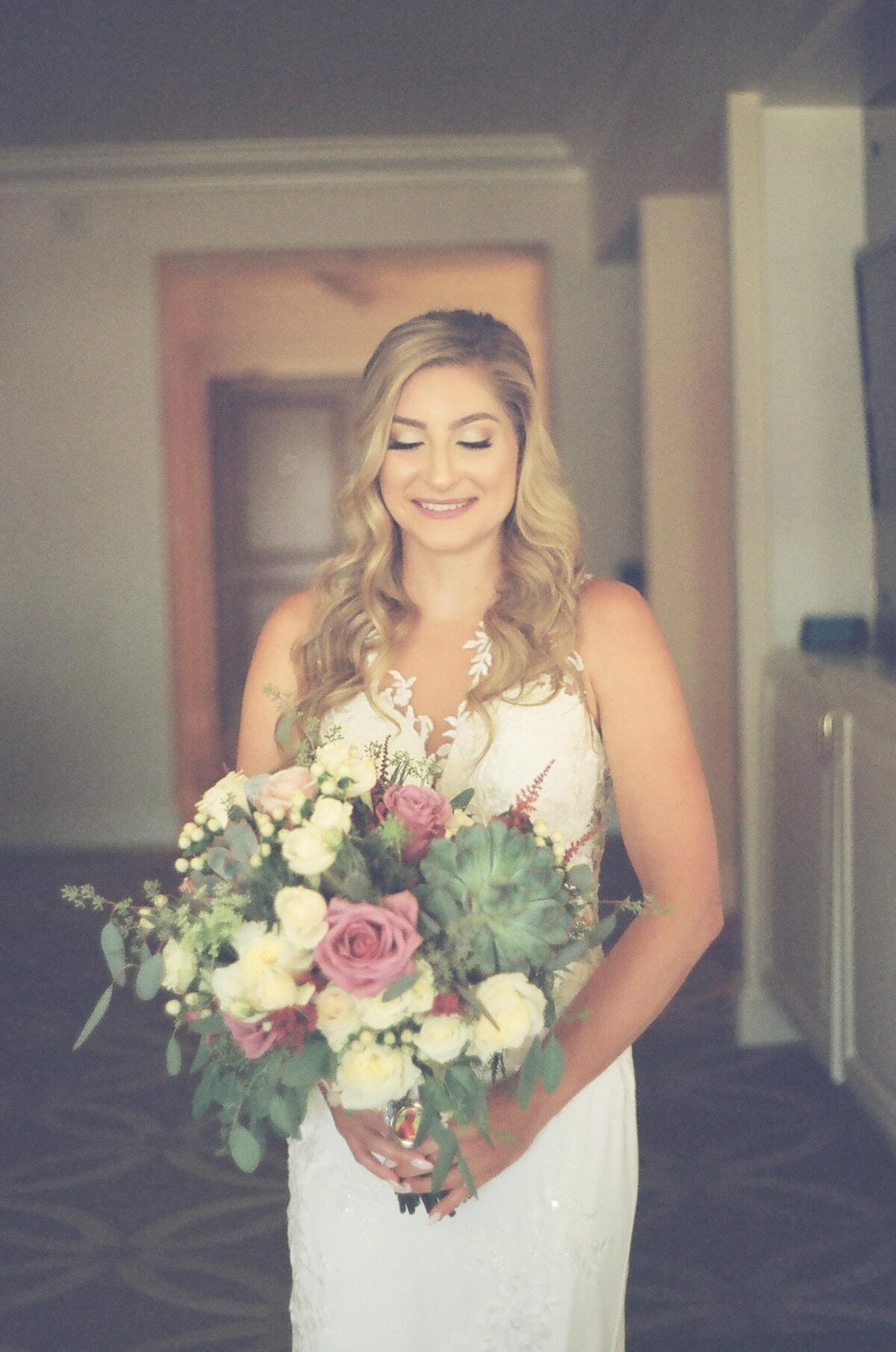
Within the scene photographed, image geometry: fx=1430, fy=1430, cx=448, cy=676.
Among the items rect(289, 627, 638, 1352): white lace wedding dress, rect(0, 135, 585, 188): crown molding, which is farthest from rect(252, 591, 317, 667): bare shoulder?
rect(0, 135, 585, 188): crown molding

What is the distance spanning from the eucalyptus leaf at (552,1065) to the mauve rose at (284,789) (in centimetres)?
33

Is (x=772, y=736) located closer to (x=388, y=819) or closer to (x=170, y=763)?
(x=388, y=819)

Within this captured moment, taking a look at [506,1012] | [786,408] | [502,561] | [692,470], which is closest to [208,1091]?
[506,1012]

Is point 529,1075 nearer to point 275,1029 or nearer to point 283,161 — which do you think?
point 275,1029

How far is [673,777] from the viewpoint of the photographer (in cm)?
171

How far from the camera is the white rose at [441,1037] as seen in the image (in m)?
1.30

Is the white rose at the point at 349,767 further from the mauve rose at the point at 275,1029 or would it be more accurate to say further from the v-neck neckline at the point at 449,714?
the v-neck neckline at the point at 449,714

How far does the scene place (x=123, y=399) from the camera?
7590 millimetres

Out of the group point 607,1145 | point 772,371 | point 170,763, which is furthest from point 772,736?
point 170,763

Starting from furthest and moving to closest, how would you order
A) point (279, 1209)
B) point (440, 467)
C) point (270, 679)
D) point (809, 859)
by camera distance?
point (809, 859), point (279, 1209), point (270, 679), point (440, 467)

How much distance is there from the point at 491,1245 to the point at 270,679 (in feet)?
2.57

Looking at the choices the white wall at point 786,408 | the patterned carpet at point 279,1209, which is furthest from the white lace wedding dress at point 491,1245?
the white wall at point 786,408

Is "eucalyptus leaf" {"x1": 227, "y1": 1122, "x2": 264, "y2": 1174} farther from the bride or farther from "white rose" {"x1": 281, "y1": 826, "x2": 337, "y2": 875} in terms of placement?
"white rose" {"x1": 281, "y1": 826, "x2": 337, "y2": 875}

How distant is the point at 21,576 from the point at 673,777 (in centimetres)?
649
